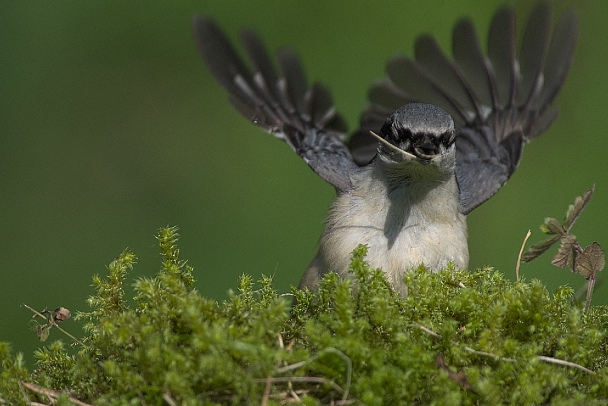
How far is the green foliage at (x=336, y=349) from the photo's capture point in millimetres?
2008

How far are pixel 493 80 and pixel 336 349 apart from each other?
342 cm

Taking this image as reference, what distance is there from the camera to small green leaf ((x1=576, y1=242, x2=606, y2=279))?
2598mm

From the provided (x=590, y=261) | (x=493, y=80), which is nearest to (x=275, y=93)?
(x=493, y=80)

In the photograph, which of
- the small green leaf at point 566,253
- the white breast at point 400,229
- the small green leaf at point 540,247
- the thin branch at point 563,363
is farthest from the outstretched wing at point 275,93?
the thin branch at point 563,363

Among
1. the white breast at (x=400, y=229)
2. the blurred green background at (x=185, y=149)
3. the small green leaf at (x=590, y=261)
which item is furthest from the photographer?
the blurred green background at (x=185, y=149)

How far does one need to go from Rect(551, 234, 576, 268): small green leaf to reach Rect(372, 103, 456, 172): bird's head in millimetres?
994

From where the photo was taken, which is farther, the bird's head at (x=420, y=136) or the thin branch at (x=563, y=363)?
the bird's head at (x=420, y=136)

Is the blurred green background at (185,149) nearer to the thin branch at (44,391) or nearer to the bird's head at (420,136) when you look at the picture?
the bird's head at (420,136)

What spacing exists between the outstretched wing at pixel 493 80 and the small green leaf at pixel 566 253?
2.25 meters

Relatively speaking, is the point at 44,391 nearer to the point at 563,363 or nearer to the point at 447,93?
the point at 563,363

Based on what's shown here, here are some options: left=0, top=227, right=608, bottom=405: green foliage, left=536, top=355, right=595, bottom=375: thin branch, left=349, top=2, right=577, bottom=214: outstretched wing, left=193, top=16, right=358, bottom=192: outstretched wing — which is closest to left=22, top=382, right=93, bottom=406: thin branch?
left=0, top=227, right=608, bottom=405: green foliage

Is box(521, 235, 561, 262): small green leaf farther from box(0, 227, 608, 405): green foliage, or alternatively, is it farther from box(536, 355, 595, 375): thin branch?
box(536, 355, 595, 375): thin branch

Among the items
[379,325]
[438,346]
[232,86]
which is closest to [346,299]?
[379,325]

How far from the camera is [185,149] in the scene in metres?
6.73
